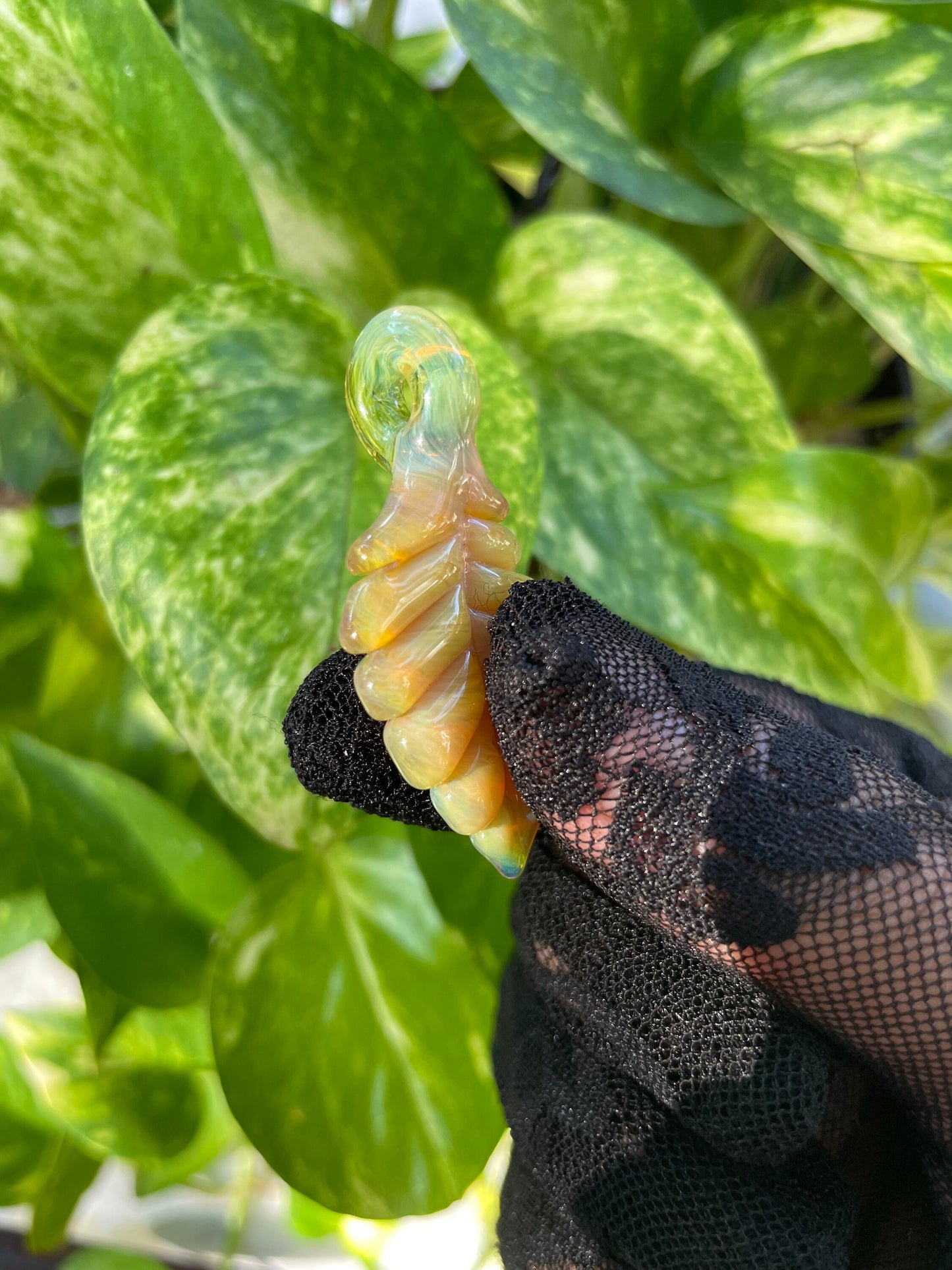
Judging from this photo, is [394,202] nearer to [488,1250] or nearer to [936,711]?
[936,711]

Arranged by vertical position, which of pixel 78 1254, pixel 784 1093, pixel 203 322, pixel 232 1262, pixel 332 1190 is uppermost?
pixel 203 322

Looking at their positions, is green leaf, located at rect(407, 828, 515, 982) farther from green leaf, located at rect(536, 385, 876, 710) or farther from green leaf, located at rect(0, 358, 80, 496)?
green leaf, located at rect(0, 358, 80, 496)

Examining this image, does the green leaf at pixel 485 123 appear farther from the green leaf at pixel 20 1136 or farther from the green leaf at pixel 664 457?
the green leaf at pixel 20 1136

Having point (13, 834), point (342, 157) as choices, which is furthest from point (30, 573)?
point (342, 157)

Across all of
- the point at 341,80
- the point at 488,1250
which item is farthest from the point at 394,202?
the point at 488,1250

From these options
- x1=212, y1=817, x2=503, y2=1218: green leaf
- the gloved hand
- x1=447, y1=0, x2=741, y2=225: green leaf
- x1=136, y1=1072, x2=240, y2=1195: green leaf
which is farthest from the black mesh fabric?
x1=136, y1=1072, x2=240, y2=1195: green leaf
